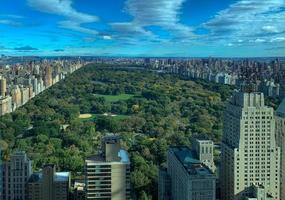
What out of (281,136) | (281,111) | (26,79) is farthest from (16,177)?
(26,79)

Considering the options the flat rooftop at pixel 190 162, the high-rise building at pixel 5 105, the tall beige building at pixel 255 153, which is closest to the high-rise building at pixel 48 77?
the high-rise building at pixel 5 105

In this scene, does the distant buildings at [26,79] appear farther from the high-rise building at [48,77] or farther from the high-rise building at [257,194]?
the high-rise building at [257,194]

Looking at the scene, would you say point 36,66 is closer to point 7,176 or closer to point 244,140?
point 7,176

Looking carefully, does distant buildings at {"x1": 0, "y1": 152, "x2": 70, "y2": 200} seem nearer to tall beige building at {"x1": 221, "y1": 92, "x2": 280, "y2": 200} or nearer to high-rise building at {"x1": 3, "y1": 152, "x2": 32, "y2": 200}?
high-rise building at {"x1": 3, "y1": 152, "x2": 32, "y2": 200}

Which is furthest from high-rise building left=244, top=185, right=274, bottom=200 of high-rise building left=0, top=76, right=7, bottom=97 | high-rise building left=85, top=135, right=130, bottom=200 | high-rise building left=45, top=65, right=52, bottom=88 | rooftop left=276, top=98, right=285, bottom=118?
high-rise building left=45, top=65, right=52, bottom=88

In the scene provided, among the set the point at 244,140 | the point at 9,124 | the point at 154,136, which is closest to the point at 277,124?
the point at 244,140
